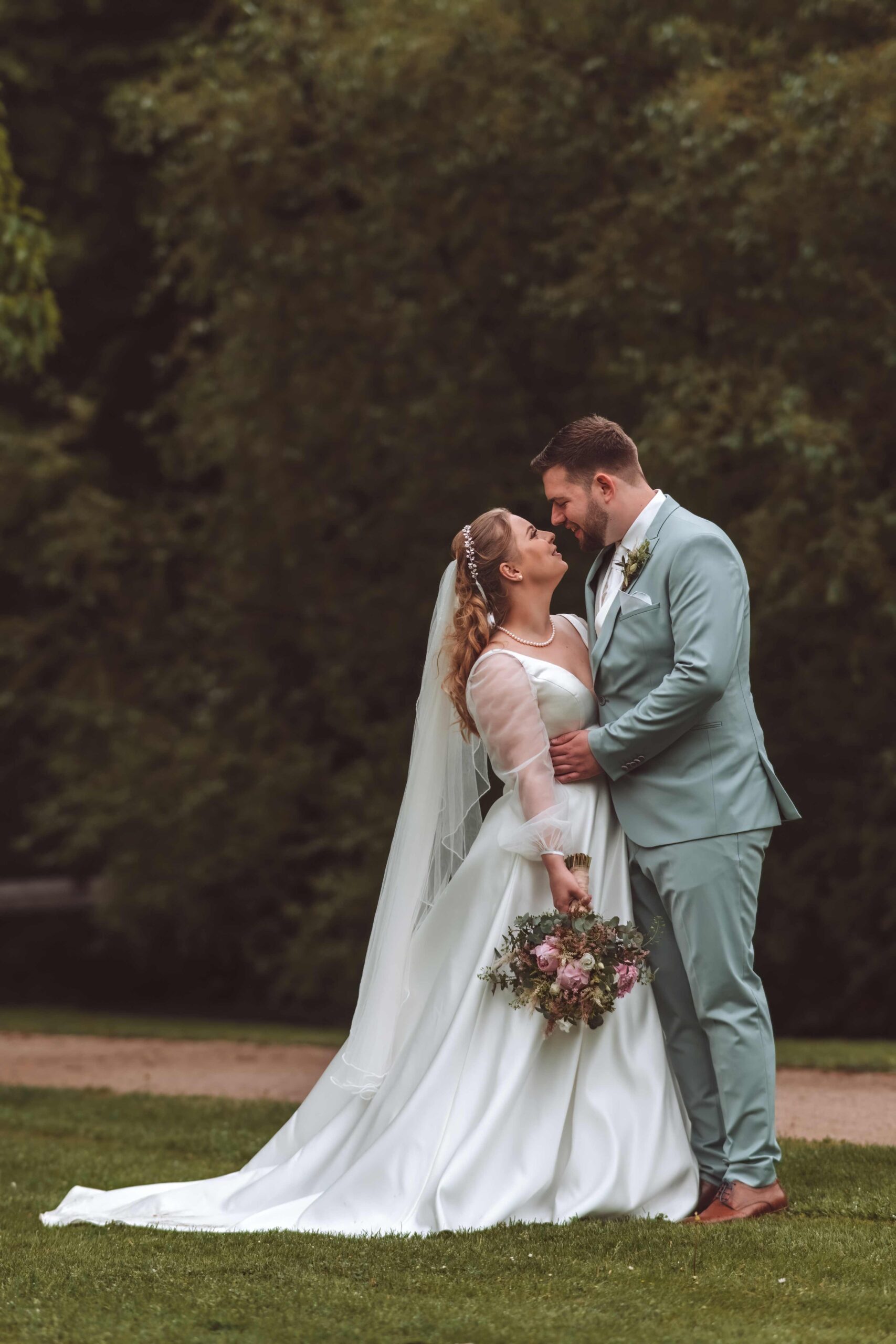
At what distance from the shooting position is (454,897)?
519 cm

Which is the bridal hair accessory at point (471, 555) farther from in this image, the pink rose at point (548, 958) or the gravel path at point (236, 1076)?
the gravel path at point (236, 1076)

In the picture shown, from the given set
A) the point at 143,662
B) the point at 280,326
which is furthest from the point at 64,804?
the point at 280,326

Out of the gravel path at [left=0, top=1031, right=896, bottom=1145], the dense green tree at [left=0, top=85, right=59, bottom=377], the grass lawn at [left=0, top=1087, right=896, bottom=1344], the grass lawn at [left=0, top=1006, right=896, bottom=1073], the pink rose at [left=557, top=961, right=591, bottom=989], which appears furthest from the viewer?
the grass lawn at [left=0, top=1006, right=896, bottom=1073]

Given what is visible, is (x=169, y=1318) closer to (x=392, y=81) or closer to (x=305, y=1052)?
(x=305, y=1052)

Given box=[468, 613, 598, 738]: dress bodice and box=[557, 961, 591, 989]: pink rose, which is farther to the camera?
box=[468, 613, 598, 738]: dress bodice

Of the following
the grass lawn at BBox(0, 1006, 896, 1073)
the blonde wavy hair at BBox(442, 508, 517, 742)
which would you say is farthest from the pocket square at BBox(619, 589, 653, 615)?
the grass lawn at BBox(0, 1006, 896, 1073)

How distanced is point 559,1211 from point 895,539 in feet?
22.9

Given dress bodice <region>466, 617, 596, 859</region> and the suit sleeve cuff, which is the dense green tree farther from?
the suit sleeve cuff

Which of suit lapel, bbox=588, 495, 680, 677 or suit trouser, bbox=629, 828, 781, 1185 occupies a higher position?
suit lapel, bbox=588, 495, 680, 677

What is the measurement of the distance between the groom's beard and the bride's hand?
94 cm

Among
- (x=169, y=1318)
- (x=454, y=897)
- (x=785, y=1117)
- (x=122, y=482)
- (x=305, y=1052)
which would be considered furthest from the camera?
(x=122, y=482)

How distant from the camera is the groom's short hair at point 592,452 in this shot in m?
5.04

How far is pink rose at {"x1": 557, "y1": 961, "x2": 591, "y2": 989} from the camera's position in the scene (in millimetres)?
4719

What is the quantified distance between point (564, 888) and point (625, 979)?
32 centimetres
